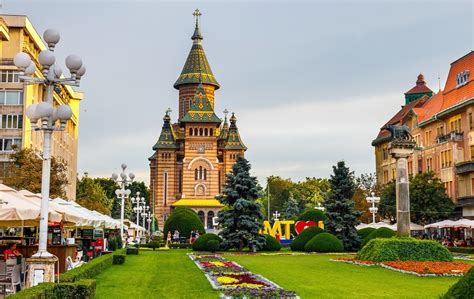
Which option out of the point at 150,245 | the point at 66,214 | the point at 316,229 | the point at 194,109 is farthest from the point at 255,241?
the point at 194,109

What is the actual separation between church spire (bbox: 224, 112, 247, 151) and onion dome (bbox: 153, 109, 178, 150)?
316 inches

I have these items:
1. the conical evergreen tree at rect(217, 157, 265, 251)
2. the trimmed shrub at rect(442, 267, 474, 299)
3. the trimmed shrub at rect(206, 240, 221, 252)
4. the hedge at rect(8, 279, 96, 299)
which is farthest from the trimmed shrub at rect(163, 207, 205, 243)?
the trimmed shrub at rect(442, 267, 474, 299)

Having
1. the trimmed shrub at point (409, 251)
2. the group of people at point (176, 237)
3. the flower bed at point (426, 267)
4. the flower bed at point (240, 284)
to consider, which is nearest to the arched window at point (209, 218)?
the group of people at point (176, 237)

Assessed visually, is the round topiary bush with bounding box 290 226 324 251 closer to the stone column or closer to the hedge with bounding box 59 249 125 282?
the stone column

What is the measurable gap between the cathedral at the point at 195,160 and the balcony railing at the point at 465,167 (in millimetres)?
41955

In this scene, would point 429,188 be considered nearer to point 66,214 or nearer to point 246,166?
point 246,166

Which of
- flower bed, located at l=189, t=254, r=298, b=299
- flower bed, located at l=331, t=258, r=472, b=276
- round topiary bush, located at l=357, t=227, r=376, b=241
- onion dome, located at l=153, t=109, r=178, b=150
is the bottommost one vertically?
flower bed, located at l=189, t=254, r=298, b=299

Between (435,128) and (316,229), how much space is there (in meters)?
22.0

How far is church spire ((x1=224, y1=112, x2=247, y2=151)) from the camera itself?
94.5 meters

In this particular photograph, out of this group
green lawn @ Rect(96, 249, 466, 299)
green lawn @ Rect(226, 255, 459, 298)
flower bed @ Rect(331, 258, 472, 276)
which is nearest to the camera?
green lawn @ Rect(96, 249, 466, 299)

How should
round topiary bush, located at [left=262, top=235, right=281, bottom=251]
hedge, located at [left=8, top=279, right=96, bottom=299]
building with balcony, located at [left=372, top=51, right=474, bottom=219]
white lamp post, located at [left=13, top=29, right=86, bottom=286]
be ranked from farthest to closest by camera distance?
building with balcony, located at [left=372, top=51, right=474, bottom=219] → round topiary bush, located at [left=262, top=235, right=281, bottom=251] → white lamp post, located at [left=13, top=29, right=86, bottom=286] → hedge, located at [left=8, top=279, right=96, bottom=299]

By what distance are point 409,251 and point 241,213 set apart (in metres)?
17.9

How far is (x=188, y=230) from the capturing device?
61.1m

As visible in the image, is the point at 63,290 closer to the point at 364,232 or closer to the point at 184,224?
the point at 364,232
